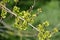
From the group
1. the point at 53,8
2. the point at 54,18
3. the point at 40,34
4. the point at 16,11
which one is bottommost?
the point at 40,34

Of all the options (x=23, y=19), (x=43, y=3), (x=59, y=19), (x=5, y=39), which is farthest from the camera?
(x=43, y=3)

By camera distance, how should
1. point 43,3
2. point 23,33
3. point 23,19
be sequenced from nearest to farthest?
1. point 23,19
2. point 23,33
3. point 43,3

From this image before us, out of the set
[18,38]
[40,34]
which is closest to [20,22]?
[40,34]

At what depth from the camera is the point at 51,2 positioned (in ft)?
12.5

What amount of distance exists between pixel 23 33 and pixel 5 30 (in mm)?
288

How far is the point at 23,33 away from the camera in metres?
2.98

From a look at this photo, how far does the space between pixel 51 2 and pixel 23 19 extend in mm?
2420

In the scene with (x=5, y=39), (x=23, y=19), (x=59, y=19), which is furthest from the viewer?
(x=59, y=19)

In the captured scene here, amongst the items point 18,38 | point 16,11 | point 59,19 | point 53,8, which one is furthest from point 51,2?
point 16,11

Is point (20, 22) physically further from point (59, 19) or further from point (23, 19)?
point (59, 19)

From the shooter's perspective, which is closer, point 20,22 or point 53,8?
point 20,22

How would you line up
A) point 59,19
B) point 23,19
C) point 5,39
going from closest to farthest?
point 23,19 < point 5,39 < point 59,19

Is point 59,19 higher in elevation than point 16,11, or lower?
higher

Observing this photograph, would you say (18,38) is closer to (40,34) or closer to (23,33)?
(23,33)
